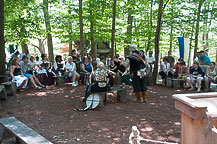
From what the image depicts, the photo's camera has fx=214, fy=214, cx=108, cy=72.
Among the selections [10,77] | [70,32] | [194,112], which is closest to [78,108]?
[10,77]

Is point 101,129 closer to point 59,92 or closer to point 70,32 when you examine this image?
point 59,92

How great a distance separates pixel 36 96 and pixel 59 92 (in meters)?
0.91

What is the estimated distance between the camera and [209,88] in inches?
324

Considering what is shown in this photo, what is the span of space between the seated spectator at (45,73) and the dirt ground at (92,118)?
5.72 feet

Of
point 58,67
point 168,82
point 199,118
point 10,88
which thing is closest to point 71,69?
point 58,67

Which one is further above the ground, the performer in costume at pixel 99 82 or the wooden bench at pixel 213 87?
the performer in costume at pixel 99 82

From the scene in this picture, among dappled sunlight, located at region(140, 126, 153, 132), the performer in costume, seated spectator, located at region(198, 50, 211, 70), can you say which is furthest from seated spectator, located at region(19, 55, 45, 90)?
seated spectator, located at region(198, 50, 211, 70)

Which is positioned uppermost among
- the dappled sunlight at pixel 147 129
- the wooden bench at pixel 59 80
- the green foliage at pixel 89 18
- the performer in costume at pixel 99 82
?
the green foliage at pixel 89 18

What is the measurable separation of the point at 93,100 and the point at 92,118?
2.77ft

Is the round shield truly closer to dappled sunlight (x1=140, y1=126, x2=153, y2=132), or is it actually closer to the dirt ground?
the dirt ground

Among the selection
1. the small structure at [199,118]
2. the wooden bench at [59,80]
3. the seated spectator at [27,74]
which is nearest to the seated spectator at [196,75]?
the wooden bench at [59,80]

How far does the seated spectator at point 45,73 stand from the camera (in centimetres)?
896

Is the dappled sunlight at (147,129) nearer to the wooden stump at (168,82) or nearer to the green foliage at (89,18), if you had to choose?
the wooden stump at (168,82)

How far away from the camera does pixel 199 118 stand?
153 cm
